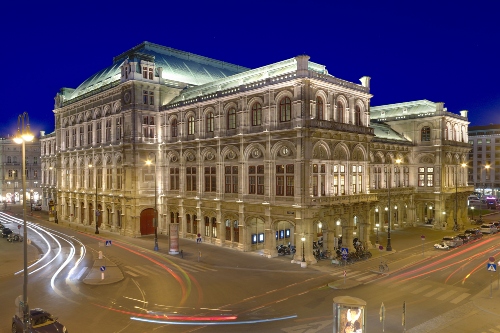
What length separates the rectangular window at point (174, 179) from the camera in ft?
179

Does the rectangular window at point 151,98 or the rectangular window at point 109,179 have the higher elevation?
the rectangular window at point 151,98

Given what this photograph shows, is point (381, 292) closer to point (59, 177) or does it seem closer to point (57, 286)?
point (57, 286)

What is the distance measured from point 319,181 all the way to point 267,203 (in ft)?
19.3

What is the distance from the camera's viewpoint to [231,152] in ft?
154

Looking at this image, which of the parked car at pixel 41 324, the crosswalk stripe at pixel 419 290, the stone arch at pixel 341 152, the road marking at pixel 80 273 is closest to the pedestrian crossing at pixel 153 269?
the road marking at pixel 80 273

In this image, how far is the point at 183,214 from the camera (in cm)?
5278

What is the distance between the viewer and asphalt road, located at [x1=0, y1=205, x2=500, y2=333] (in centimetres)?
2234

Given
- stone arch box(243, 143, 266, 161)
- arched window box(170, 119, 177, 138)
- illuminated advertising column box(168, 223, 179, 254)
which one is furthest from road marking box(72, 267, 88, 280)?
arched window box(170, 119, 177, 138)

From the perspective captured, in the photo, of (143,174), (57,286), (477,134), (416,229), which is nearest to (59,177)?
(143,174)

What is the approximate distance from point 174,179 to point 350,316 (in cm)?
4239

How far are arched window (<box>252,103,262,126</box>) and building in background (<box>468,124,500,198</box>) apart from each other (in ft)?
352

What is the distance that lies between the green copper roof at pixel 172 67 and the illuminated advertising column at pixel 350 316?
1942 inches

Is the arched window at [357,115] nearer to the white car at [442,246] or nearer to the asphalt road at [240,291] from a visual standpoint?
the asphalt road at [240,291]

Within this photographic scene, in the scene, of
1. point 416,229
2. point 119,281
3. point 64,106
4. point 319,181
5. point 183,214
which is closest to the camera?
point 119,281
